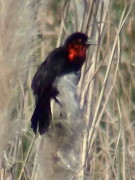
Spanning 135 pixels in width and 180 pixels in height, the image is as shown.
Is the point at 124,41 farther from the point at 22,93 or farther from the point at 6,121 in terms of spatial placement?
the point at 6,121

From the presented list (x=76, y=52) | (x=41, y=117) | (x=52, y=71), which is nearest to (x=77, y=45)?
(x=76, y=52)

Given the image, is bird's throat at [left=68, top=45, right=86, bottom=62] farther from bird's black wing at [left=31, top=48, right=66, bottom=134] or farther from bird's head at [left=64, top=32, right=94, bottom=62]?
bird's black wing at [left=31, top=48, right=66, bottom=134]

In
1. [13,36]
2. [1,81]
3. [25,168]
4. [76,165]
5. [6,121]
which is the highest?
[13,36]

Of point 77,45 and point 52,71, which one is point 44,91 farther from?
point 77,45

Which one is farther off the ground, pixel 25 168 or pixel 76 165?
pixel 76 165

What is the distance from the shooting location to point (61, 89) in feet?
5.68

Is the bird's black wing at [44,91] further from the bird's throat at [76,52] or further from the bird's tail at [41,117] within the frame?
the bird's throat at [76,52]

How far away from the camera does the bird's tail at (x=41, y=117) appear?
1653 mm

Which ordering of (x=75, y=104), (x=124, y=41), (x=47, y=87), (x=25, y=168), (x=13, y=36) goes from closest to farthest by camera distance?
1. (x=13, y=36)
2. (x=75, y=104)
3. (x=47, y=87)
4. (x=25, y=168)
5. (x=124, y=41)

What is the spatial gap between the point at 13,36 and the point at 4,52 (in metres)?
0.05

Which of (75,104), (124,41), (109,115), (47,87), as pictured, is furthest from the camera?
(124,41)

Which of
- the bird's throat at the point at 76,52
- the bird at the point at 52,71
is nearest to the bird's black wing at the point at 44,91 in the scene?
the bird at the point at 52,71

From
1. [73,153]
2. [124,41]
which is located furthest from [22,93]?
[124,41]

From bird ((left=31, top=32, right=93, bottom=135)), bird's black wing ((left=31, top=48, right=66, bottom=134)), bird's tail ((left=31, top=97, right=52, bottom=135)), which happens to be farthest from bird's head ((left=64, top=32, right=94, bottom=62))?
bird's tail ((left=31, top=97, right=52, bottom=135))
